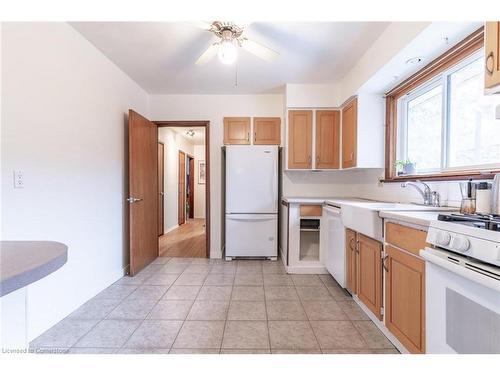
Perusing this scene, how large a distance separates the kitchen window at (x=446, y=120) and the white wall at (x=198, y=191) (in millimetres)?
5951

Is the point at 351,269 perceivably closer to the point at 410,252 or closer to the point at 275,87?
the point at 410,252

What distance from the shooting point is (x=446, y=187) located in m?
1.88

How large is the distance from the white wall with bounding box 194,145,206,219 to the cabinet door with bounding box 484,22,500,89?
715 centimetres

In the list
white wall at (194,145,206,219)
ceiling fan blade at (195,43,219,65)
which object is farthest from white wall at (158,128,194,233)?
ceiling fan blade at (195,43,219,65)

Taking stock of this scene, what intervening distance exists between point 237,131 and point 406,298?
2.79 m

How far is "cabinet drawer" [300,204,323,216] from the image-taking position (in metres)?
2.90

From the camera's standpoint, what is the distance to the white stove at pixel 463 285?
2.76ft

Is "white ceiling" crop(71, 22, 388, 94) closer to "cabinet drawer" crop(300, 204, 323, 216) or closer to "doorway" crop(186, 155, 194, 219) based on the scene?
"cabinet drawer" crop(300, 204, 323, 216)

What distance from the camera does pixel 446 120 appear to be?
197cm

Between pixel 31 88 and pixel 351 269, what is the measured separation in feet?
9.29

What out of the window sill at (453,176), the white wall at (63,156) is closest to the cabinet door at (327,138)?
the window sill at (453,176)

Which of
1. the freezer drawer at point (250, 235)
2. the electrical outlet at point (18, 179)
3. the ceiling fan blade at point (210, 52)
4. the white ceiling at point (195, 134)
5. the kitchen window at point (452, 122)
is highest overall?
the white ceiling at point (195, 134)

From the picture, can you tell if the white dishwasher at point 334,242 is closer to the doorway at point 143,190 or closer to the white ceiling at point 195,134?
the doorway at point 143,190

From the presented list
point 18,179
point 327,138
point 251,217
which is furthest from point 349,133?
point 18,179
